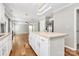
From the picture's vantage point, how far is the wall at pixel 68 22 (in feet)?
2.91

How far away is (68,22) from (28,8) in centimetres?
51

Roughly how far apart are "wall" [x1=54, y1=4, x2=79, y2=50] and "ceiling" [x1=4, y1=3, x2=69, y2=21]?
8cm

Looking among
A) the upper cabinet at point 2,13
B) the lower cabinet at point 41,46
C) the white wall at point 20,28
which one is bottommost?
the lower cabinet at point 41,46

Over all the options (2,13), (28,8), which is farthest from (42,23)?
(2,13)

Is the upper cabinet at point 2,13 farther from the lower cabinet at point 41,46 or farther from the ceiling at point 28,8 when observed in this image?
the lower cabinet at point 41,46

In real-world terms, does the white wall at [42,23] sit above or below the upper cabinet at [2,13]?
below

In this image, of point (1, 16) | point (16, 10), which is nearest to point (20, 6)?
point (16, 10)

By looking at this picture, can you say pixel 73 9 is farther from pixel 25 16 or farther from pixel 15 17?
pixel 15 17

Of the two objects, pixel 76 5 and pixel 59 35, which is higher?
pixel 76 5

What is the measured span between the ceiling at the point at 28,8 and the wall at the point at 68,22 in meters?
0.08

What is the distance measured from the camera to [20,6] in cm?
90

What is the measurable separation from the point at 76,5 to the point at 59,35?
16.3 inches

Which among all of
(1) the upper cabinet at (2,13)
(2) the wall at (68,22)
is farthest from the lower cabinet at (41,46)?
(1) the upper cabinet at (2,13)

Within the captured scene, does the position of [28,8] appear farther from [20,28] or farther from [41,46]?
[41,46]
